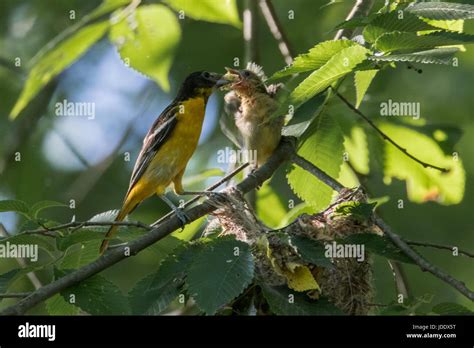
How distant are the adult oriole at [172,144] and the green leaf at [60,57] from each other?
6.26 feet

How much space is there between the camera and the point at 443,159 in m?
6.04

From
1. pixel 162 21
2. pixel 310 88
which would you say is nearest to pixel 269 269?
pixel 310 88

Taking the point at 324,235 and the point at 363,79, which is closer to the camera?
the point at 363,79

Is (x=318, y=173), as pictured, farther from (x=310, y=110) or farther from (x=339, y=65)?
(x=339, y=65)

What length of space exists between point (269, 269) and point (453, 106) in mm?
4444

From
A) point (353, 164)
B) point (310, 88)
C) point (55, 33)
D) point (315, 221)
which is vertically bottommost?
point (315, 221)

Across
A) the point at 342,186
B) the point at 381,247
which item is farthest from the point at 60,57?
the point at 381,247

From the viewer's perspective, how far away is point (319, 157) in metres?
5.02

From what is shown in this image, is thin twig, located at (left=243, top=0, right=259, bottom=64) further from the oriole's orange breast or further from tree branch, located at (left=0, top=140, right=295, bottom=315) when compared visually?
tree branch, located at (left=0, top=140, right=295, bottom=315)

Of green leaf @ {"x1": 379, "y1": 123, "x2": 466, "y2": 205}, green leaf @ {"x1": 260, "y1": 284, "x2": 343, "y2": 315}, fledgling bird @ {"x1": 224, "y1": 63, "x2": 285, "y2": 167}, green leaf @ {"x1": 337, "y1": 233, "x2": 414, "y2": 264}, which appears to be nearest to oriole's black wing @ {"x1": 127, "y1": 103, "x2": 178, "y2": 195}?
fledgling bird @ {"x1": 224, "y1": 63, "x2": 285, "y2": 167}

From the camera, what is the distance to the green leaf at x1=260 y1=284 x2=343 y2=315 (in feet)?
12.0

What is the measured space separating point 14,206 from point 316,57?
56.7 inches

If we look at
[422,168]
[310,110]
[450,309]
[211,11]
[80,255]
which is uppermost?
[211,11]
